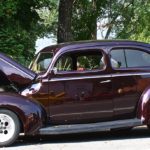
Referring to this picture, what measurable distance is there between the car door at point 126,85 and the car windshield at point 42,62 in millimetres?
1137

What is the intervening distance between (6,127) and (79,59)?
196 cm

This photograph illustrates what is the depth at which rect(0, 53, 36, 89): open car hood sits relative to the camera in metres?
9.95

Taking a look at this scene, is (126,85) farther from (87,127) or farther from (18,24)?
(18,24)

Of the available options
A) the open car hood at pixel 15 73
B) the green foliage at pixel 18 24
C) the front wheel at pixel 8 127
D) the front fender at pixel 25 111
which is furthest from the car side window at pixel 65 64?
A: the green foliage at pixel 18 24

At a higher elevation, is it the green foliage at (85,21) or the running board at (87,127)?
the green foliage at (85,21)

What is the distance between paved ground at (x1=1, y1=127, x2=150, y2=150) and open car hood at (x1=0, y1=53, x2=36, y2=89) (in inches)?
42.0

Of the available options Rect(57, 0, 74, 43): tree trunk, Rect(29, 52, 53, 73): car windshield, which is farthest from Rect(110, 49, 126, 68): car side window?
Rect(57, 0, 74, 43): tree trunk

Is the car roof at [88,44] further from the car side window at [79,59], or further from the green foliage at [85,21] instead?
the green foliage at [85,21]

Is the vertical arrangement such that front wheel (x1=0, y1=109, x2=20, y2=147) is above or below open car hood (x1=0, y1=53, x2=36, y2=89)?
below

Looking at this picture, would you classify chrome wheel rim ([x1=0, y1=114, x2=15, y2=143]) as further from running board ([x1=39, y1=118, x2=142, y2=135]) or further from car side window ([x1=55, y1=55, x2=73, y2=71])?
car side window ([x1=55, y1=55, x2=73, y2=71])

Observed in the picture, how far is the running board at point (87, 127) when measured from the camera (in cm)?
966

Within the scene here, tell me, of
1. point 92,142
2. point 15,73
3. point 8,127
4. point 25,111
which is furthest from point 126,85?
point 8,127

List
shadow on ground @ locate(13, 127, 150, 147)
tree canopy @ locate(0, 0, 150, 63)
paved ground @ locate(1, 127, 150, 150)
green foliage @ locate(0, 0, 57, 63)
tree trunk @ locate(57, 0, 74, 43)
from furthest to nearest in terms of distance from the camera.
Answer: tree trunk @ locate(57, 0, 74, 43), tree canopy @ locate(0, 0, 150, 63), green foliage @ locate(0, 0, 57, 63), shadow on ground @ locate(13, 127, 150, 147), paved ground @ locate(1, 127, 150, 150)

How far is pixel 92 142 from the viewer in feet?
32.4
